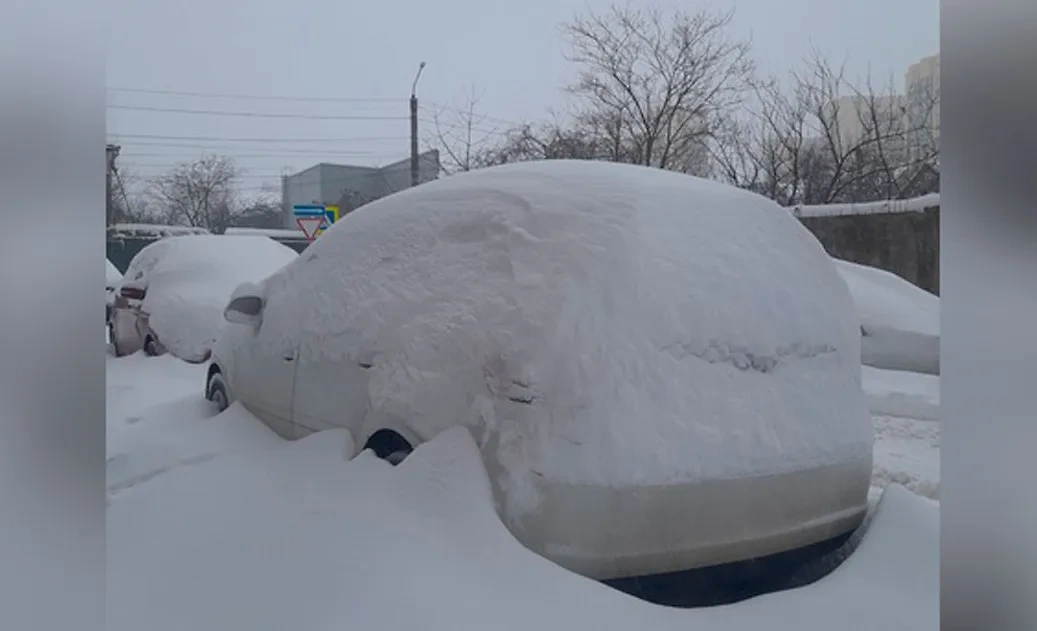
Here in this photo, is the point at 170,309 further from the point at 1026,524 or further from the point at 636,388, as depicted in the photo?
the point at 1026,524

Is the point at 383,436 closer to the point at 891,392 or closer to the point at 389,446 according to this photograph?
the point at 389,446

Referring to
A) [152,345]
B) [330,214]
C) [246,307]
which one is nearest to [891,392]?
[246,307]

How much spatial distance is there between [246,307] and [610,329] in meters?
2.08

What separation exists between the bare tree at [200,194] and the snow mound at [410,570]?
1.10m

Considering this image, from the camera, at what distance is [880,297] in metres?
4.03

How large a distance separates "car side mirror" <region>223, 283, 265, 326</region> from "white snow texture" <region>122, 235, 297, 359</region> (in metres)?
2.21

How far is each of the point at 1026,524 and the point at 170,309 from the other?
6.20 m

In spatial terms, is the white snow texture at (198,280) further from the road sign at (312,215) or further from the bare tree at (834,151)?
the bare tree at (834,151)

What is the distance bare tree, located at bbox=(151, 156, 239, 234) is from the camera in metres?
3.09

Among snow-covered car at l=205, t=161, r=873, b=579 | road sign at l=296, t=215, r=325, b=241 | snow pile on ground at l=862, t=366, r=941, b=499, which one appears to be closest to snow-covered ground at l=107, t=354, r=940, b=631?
snow-covered car at l=205, t=161, r=873, b=579

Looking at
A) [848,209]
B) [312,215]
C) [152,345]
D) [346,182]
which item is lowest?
[152,345]

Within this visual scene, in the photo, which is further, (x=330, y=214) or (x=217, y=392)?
(x=330, y=214)

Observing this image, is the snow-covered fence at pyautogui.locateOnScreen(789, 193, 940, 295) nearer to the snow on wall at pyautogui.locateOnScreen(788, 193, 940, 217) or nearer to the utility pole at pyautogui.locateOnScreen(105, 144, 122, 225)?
the snow on wall at pyautogui.locateOnScreen(788, 193, 940, 217)

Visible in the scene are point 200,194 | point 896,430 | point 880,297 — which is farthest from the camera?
point 200,194
